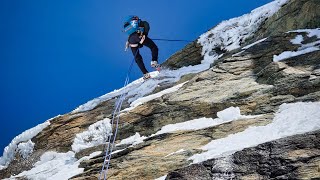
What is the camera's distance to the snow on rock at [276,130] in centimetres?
766

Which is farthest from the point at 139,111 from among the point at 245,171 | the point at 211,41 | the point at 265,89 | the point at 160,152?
the point at 211,41

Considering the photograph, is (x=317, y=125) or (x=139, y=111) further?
(x=139, y=111)

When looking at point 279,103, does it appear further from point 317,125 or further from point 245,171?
point 245,171

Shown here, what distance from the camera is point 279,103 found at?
966cm

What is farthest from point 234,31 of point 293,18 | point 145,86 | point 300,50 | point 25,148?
point 25,148

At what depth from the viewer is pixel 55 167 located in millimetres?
12398

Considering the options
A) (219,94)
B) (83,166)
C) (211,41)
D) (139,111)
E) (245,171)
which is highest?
(211,41)

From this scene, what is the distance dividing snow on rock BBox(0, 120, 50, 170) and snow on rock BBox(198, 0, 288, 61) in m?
9.27

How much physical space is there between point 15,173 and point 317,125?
1109 cm

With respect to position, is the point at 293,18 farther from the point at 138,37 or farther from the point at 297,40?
the point at 138,37

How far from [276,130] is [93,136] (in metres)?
7.18

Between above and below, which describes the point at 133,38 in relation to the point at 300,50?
above

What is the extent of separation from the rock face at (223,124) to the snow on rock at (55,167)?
32cm

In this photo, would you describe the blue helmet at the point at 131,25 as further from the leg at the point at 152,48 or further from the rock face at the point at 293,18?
the rock face at the point at 293,18
